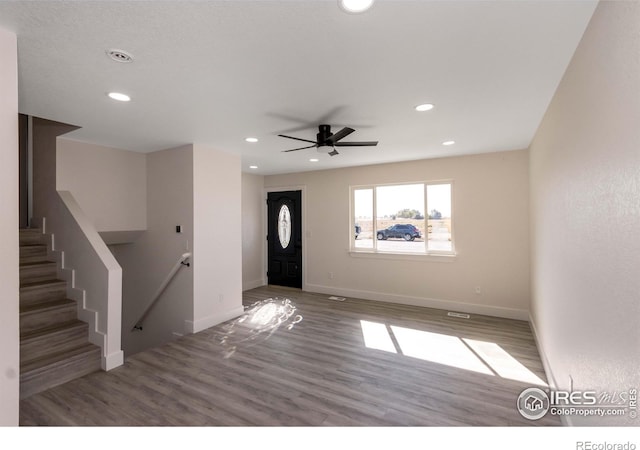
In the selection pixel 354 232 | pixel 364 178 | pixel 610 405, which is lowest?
pixel 610 405

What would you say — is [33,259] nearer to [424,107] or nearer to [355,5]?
[355,5]

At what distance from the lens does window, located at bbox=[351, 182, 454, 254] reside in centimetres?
513

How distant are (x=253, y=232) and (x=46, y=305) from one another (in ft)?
12.4

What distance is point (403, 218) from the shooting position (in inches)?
216

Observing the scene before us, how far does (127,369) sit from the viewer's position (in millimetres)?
3059

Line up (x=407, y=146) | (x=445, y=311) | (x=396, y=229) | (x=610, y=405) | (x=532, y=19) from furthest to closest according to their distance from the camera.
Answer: (x=396, y=229), (x=445, y=311), (x=407, y=146), (x=532, y=19), (x=610, y=405)

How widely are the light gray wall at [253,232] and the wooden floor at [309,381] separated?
2264 millimetres

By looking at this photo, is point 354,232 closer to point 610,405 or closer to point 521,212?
point 521,212

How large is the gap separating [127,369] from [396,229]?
4.54 m

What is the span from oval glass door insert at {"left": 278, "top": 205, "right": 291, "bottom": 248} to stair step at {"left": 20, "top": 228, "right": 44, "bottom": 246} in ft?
13.1

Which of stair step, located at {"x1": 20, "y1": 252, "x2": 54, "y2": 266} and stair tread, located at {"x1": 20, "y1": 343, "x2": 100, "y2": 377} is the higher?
stair step, located at {"x1": 20, "y1": 252, "x2": 54, "y2": 266}

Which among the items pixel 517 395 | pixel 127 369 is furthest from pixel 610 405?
pixel 127 369

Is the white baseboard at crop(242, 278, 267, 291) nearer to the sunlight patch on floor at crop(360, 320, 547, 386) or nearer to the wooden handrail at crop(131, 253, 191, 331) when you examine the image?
the wooden handrail at crop(131, 253, 191, 331)
